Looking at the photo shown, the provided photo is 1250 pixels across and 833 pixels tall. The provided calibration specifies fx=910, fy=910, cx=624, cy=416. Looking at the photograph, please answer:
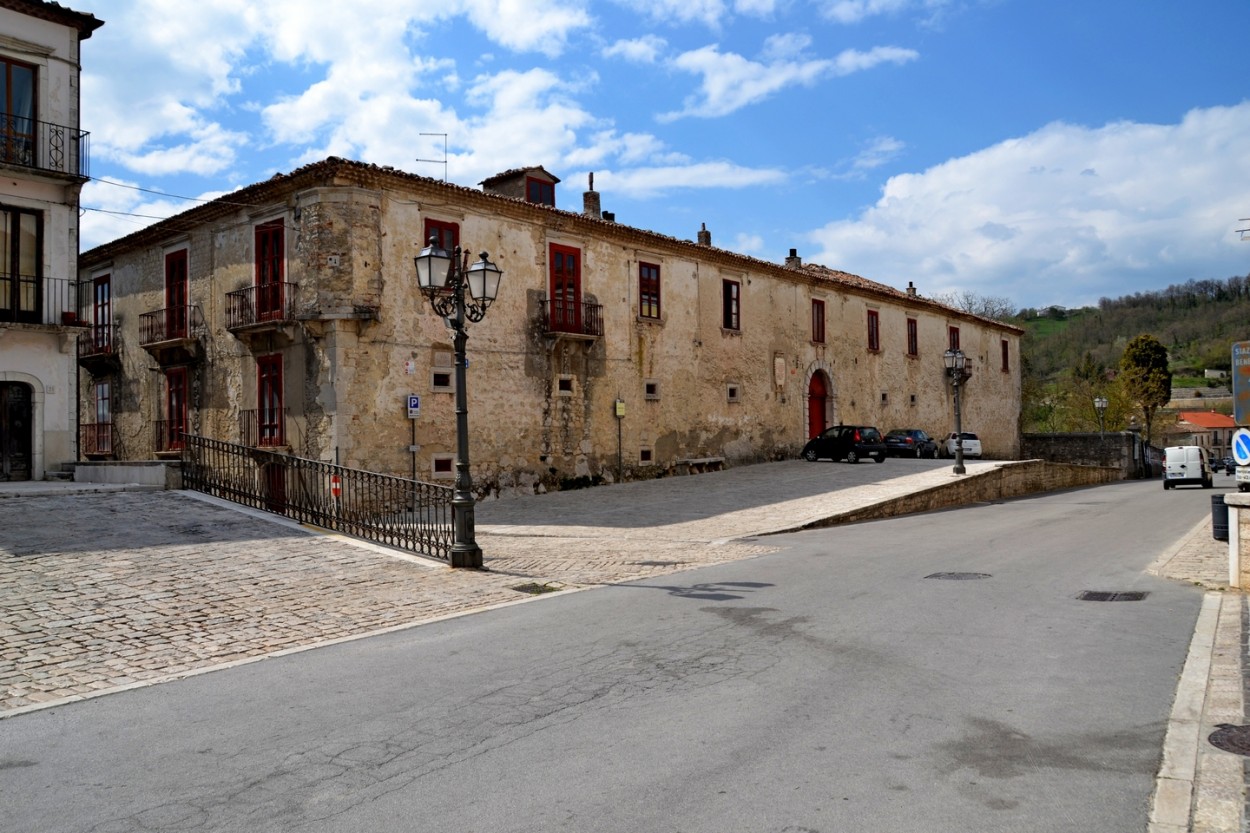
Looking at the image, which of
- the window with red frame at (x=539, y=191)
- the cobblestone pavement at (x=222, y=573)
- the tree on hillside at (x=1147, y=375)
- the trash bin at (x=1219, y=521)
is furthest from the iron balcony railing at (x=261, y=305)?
the tree on hillside at (x=1147, y=375)

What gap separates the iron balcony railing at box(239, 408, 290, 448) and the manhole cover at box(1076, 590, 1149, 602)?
16.3 meters

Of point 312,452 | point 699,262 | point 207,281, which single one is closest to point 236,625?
point 312,452

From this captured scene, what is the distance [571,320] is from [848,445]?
11.7 metres

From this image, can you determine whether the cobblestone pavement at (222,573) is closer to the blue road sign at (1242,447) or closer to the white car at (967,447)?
the blue road sign at (1242,447)

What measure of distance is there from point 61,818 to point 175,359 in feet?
71.8

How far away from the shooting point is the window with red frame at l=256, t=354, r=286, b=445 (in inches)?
802

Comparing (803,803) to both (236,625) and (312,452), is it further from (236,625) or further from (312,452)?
(312,452)

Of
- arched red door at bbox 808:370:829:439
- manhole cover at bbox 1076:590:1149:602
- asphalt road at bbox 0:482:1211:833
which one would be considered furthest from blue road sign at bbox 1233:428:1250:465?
arched red door at bbox 808:370:829:439

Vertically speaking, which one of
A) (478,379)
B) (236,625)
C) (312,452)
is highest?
(478,379)

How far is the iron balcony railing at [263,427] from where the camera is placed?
20234 millimetres

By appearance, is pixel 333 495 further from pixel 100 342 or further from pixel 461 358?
pixel 100 342

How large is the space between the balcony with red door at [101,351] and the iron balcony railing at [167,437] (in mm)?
Answer: 3201

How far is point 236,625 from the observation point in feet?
27.8

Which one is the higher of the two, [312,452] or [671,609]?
[312,452]
